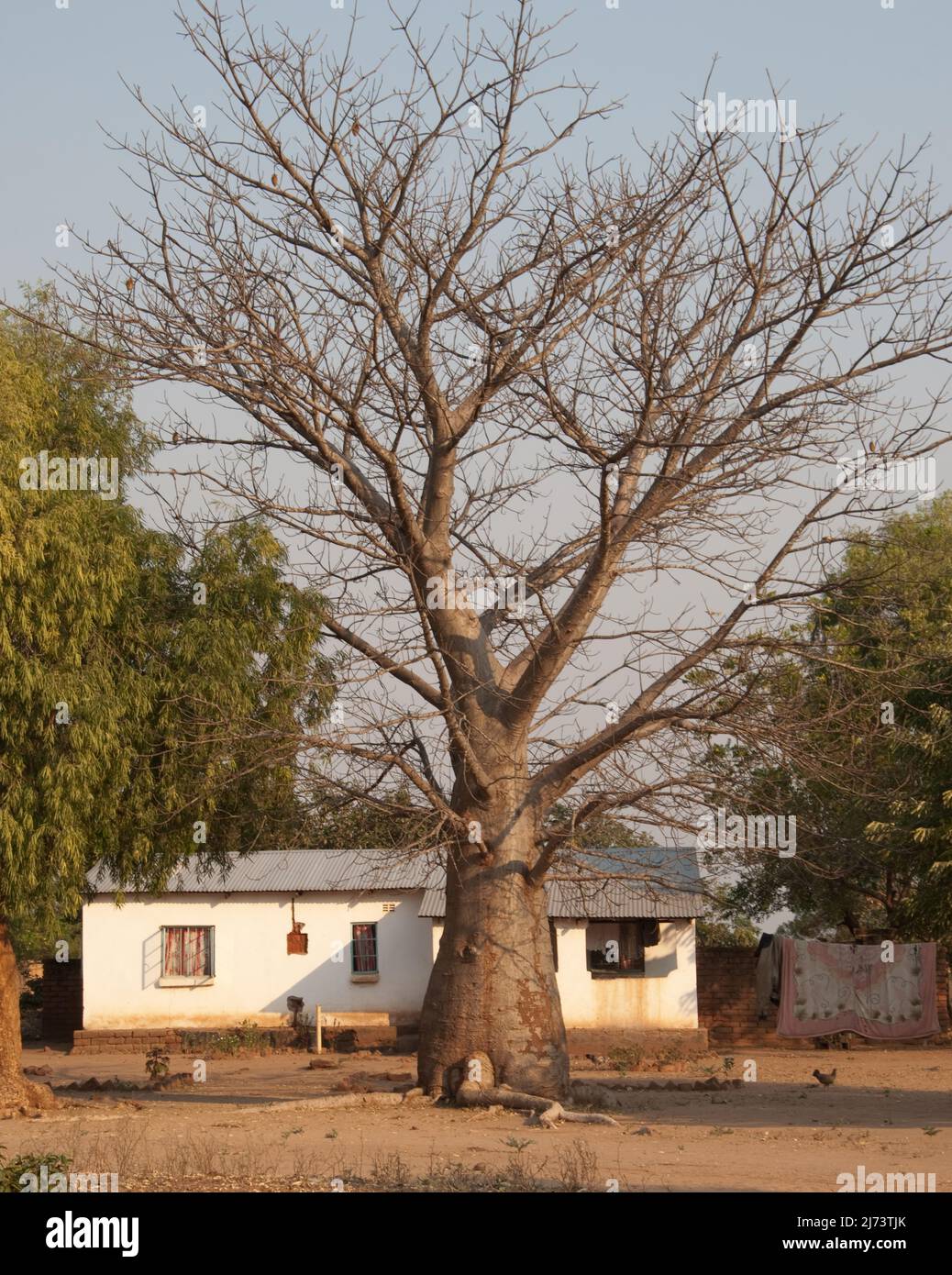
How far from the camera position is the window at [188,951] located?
26219 millimetres

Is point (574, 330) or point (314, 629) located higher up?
point (574, 330)

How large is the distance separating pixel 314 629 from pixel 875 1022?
43.8 ft

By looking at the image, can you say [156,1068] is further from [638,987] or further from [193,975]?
[638,987]

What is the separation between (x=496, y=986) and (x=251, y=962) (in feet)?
47.6

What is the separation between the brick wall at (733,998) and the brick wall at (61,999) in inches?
476

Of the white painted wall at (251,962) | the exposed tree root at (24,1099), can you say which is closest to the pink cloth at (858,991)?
the white painted wall at (251,962)

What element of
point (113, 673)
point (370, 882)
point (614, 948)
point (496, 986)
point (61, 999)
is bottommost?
point (61, 999)

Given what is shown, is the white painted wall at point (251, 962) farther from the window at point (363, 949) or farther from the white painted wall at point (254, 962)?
the window at point (363, 949)

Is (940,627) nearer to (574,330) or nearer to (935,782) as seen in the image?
(935,782)

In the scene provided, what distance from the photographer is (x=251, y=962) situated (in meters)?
26.2

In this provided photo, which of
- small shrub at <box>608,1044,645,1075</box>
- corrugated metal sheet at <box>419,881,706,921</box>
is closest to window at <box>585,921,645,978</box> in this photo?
corrugated metal sheet at <box>419,881,706,921</box>

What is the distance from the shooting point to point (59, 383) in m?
14.4

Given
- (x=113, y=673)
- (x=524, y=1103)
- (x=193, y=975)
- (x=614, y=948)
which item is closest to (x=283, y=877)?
(x=193, y=975)

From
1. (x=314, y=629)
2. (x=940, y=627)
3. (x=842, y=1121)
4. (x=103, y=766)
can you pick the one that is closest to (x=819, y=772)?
(x=842, y=1121)
